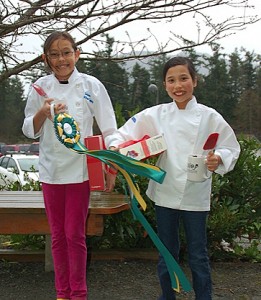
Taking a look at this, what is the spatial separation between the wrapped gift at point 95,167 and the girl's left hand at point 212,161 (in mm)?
581

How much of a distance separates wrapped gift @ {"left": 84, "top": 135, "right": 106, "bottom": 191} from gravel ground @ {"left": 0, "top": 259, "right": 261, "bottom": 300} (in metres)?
1.08

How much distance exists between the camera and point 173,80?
322cm

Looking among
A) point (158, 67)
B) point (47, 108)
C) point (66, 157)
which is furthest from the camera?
point (158, 67)

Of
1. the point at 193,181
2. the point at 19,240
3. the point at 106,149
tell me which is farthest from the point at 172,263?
the point at 19,240

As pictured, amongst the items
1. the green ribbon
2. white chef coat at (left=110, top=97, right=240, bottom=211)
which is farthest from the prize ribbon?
white chef coat at (left=110, top=97, right=240, bottom=211)

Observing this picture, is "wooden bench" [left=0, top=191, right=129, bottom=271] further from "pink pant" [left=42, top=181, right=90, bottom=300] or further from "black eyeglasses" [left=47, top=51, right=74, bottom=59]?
"black eyeglasses" [left=47, top=51, right=74, bottom=59]

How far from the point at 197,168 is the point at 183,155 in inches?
5.5

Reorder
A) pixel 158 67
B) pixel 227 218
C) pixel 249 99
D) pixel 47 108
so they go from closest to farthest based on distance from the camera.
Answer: pixel 47 108 → pixel 227 218 → pixel 158 67 → pixel 249 99

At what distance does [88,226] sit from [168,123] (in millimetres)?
1045

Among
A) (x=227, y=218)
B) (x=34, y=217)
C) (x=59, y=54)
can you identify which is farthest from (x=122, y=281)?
(x=59, y=54)

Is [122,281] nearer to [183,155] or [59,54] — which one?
[183,155]

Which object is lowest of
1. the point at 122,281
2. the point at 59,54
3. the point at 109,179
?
the point at 122,281

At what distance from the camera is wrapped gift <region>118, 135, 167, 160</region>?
305 cm

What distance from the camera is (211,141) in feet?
9.98
